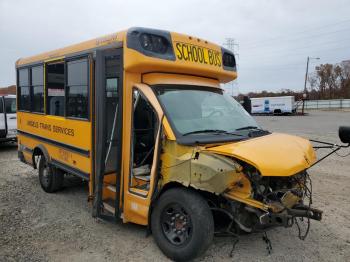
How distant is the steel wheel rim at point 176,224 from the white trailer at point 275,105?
132 ft

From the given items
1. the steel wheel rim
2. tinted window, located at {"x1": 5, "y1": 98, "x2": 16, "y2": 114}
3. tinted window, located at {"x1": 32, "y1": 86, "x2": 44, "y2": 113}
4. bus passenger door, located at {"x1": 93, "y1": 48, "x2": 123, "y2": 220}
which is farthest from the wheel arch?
tinted window, located at {"x1": 5, "y1": 98, "x2": 16, "y2": 114}

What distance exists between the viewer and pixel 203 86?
5.12 metres

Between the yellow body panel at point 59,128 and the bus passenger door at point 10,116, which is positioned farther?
the bus passenger door at point 10,116

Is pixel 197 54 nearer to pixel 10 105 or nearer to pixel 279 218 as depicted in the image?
pixel 279 218

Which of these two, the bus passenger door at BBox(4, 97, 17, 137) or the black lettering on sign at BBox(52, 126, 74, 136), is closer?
the black lettering on sign at BBox(52, 126, 74, 136)

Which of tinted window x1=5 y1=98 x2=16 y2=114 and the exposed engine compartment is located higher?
tinted window x1=5 y1=98 x2=16 y2=114

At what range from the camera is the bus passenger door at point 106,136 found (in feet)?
15.5

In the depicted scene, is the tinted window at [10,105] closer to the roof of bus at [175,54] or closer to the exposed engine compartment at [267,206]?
the roof of bus at [175,54]

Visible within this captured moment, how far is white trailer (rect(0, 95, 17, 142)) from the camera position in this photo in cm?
1231

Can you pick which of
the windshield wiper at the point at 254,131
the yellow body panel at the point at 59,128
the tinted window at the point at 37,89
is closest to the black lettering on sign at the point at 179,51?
the windshield wiper at the point at 254,131

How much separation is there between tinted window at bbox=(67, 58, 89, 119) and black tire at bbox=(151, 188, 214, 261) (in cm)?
200

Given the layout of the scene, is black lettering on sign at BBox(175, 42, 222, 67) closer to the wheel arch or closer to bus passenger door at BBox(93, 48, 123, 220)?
bus passenger door at BBox(93, 48, 123, 220)

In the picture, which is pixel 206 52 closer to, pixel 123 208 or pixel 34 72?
pixel 123 208

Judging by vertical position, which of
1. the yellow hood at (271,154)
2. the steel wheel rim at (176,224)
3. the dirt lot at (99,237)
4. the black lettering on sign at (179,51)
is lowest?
the dirt lot at (99,237)
